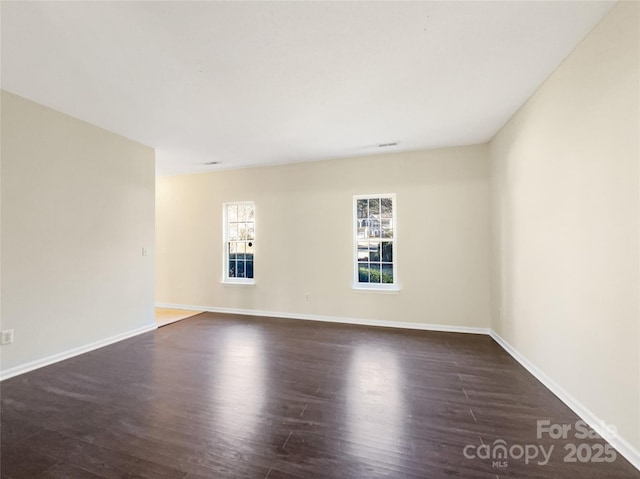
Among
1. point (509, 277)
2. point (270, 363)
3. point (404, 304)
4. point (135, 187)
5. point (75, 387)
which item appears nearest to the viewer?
point (75, 387)

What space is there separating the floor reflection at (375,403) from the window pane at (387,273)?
1466 mm

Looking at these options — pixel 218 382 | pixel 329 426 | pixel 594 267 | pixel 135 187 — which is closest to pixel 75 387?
pixel 218 382

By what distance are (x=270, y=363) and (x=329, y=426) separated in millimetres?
1216

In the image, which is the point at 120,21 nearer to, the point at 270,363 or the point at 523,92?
the point at 270,363

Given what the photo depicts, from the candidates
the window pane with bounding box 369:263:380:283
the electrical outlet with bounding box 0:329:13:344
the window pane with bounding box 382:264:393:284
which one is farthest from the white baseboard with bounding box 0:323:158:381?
the window pane with bounding box 382:264:393:284

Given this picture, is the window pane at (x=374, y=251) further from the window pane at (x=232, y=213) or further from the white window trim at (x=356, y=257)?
the window pane at (x=232, y=213)

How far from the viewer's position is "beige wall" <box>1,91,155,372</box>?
105 inches

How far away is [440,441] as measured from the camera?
176 cm

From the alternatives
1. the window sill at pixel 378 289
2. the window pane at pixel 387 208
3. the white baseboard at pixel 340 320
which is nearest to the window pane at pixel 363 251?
the window sill at pixel 378 289

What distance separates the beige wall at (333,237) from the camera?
406 cm

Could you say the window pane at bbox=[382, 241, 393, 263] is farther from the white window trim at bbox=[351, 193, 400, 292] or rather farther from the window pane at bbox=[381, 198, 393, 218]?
the window pane at bbox=[381, 198, 393, 218]

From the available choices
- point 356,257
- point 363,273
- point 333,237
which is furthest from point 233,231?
point 363,273

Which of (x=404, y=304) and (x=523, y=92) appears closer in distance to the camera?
(x=523, y=92)

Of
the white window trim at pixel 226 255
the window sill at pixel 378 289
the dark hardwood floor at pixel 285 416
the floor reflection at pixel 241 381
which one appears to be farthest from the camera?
the white window trim at pixel 226 255
